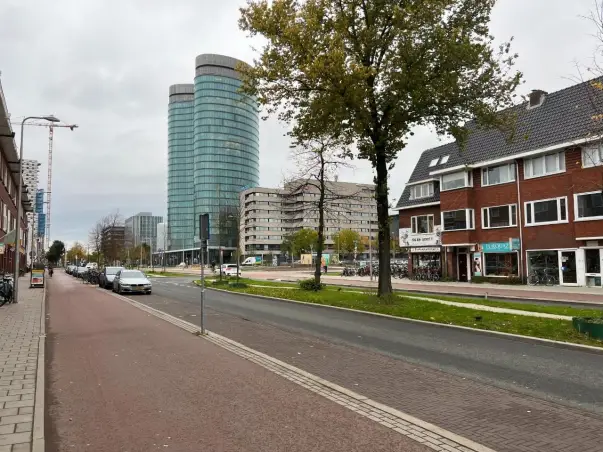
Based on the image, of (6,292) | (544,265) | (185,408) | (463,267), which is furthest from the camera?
(463,267)

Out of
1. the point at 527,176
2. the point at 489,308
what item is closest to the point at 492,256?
the point at 527,176

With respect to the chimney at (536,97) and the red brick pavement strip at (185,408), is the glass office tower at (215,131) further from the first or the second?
the red brick pavement strip at (185,408)

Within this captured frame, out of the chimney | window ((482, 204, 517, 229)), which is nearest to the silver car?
window ((482, 204, 517, 229))

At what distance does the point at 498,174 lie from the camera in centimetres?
3375

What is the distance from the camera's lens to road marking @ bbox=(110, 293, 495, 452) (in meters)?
Result: 4.79

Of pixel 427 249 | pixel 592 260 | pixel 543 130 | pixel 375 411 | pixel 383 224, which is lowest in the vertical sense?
pixel 375 411

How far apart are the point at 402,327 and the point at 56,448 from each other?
10084 mm

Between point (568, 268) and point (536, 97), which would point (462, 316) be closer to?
point (568, 268)

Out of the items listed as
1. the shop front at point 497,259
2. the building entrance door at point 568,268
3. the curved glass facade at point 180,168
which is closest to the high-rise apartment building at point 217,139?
the curved glass facade at point 180,168

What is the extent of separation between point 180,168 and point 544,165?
149934 millimetres

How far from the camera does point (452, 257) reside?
37781mm

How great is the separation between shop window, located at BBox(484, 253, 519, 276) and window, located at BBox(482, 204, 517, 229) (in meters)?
2.02

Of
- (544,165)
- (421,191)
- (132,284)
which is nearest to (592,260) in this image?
(544,165)

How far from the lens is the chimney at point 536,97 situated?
107ft
